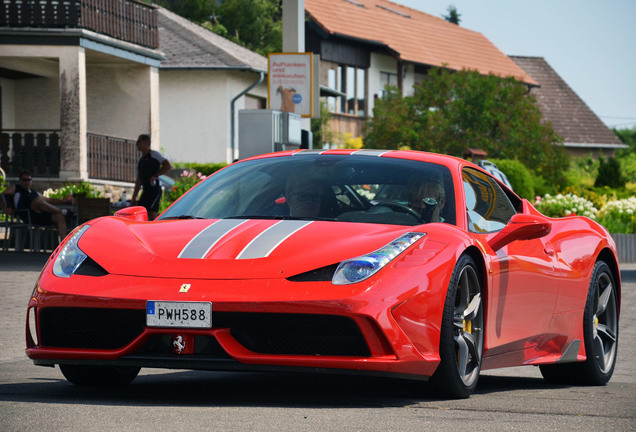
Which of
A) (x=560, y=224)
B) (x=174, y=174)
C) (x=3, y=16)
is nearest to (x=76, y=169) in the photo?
(x=3, y=16)

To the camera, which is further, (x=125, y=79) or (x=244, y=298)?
(x=125, y=79)

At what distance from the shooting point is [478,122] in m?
44.3

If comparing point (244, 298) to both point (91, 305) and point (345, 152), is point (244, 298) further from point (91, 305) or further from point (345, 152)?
point (345, 152)

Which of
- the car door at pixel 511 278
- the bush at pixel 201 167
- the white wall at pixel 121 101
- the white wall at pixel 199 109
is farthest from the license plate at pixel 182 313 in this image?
the white wall at pixel 199 109

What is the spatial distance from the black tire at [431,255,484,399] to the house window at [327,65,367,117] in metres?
48.2

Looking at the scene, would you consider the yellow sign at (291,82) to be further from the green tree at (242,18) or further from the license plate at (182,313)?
the green tree at (242,18)

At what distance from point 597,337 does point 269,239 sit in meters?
3.02

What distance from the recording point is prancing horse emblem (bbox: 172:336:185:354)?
597 cm

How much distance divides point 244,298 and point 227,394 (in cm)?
89

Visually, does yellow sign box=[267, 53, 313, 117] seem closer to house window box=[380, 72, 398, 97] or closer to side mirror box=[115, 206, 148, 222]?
side mirror box=[115, 206, 148, 222]

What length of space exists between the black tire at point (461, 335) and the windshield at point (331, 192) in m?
0.49

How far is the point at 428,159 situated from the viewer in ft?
24.3

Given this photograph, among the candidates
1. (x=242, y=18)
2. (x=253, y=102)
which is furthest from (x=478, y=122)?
(x=242, y=18)

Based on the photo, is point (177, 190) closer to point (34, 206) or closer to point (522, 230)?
point (34, 206)
